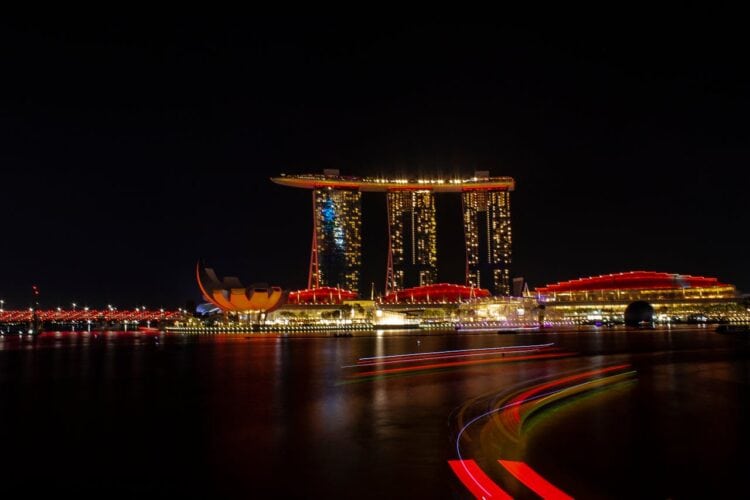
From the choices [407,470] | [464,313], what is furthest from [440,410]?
[464,313]

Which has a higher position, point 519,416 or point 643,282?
point 643,282

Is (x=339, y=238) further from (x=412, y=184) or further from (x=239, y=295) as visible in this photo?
(x=239, y=295)

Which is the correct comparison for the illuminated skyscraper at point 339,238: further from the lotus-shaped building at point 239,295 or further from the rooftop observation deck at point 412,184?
the lotus-shaped building at point 239,295

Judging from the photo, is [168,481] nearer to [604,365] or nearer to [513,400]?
[513,400]

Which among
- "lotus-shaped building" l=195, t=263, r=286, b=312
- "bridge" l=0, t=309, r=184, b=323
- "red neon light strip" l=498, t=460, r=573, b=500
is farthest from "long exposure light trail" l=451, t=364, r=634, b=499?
"bridge" l=0, t=309, r=184, b=323

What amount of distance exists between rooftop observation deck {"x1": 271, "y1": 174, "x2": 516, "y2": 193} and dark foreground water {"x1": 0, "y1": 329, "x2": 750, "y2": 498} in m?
119

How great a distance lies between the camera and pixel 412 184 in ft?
460

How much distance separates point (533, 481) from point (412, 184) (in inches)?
5334

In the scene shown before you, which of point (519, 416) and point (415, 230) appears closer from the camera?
point (519, 416)

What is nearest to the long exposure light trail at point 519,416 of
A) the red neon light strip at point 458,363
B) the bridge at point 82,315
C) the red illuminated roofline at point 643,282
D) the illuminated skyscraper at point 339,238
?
the red neon light strip at point 458,363

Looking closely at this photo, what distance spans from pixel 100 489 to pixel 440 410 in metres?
6.23

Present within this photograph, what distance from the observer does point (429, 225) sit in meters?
150

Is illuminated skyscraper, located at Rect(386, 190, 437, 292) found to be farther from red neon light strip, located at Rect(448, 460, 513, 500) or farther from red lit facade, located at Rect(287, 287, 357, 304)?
red neon light strip, located at Rect(448, 460, 513, 500)

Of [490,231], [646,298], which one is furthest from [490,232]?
[646,298]
